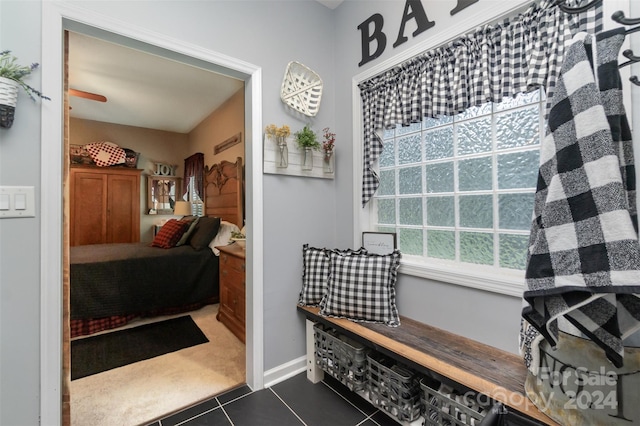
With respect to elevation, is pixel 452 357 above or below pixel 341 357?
above

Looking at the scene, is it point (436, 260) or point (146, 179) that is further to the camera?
point (146, 179)

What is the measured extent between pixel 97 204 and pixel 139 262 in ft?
8.46

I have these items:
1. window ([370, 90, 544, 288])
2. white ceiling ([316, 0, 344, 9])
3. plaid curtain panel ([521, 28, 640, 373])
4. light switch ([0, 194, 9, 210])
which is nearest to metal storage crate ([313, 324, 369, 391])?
window ([370, 90, 544, 288])

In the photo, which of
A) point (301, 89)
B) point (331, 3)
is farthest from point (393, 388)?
point (331, 3)

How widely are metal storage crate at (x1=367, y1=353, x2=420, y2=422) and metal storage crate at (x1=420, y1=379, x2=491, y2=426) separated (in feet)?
0.16

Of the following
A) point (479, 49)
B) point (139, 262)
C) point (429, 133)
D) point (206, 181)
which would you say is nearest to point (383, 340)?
point (429, 133)

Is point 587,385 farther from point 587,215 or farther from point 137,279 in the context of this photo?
point 137,279

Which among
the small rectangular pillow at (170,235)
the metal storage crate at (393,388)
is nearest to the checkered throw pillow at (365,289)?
the metal storage crate at (393,388)

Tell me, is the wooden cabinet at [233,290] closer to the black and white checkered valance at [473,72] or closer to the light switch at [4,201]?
the black and white checkered valance at [473,72]

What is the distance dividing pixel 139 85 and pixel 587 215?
164 inches

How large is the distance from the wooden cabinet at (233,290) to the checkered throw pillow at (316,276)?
72 centimetres

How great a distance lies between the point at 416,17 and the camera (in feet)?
5.54

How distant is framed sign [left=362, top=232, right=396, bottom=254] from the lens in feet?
6.18

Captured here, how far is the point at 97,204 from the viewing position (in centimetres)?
469
